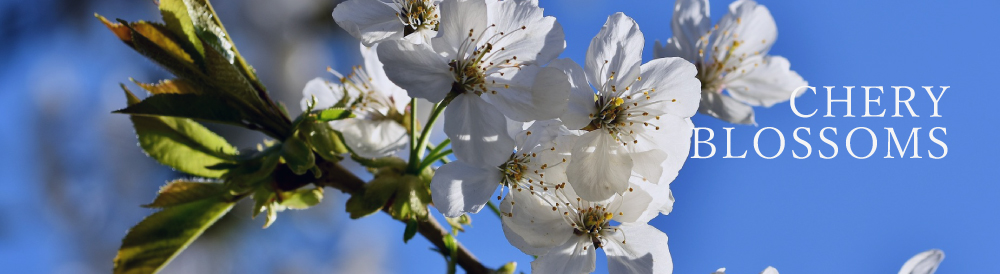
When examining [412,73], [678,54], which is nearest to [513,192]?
[412,73]

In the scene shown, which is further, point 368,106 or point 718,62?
point 718,62

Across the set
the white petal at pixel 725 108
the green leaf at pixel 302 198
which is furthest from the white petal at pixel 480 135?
the white petal at pixel 725 108

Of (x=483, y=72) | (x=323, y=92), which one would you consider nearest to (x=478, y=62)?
(x=483, y=72)

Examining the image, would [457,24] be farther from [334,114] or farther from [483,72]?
[334,114]

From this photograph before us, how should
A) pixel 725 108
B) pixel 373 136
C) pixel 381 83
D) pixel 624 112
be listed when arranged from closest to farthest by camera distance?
pixel 624 112 → pixel 373 136 → pixel 381 83 → pixel 725 108

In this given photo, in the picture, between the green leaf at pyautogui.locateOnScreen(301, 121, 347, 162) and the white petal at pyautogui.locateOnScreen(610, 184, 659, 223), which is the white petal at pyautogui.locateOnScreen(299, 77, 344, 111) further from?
the white petal at pyautogui.locateOnScreen(610, 184, 659, 223)

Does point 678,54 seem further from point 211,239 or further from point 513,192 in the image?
point 211,239
